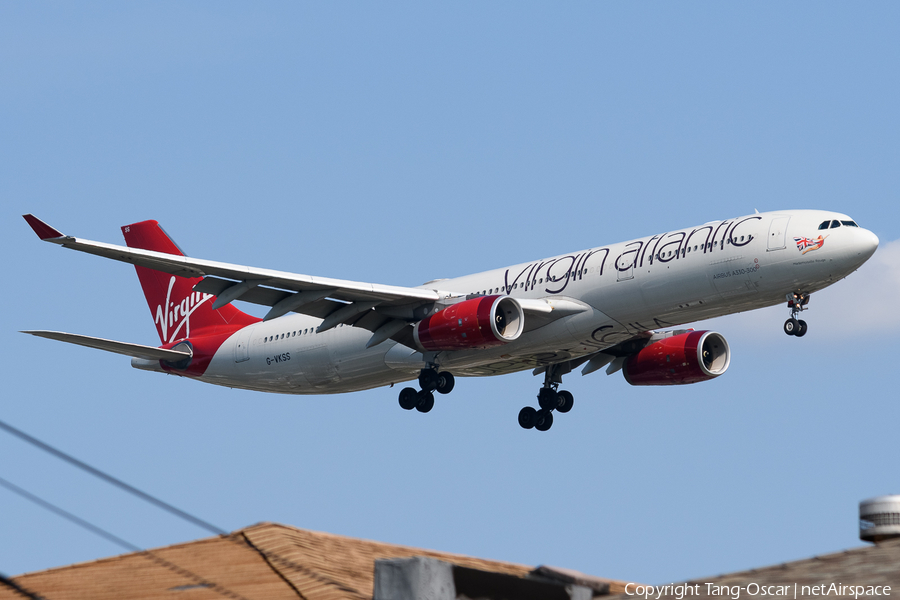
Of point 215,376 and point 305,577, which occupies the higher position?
point 215,376

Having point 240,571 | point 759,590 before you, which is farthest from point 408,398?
point 759,590

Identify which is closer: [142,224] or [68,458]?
[68,458]

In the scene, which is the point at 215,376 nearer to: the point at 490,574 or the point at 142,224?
the point at 142,224

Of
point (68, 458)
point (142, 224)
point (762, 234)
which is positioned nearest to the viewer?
point (68, 458)

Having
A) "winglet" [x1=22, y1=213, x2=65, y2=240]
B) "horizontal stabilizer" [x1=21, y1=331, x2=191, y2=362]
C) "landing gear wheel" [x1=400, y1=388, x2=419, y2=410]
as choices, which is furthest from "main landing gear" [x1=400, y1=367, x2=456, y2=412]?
"winglet" [x1=22, y1=213, x2=65, y2=240]

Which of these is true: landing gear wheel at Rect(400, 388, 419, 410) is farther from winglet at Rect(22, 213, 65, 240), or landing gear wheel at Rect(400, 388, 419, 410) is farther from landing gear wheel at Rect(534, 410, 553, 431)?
winglet at Rect(22, 213, 65, 240)

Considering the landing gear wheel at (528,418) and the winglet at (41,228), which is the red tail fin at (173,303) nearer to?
the landing gear wheel at (528,418)

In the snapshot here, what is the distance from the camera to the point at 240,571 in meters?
20.3

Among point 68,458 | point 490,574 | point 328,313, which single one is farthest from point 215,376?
point 68,458

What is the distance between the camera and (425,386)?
39.8 metres

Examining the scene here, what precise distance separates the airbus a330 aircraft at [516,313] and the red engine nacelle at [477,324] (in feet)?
0.14

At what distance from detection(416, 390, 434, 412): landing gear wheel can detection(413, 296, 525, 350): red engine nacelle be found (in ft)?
9.37

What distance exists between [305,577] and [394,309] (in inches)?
811

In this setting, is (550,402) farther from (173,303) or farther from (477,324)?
(173,303)
